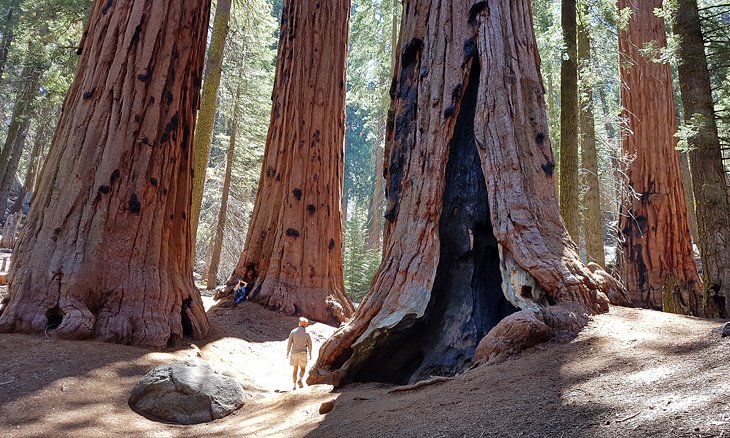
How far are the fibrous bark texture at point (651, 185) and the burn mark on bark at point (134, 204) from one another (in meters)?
7.82

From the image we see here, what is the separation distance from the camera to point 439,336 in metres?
4.23

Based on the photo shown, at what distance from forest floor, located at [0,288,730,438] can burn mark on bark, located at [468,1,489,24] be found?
3.05 m

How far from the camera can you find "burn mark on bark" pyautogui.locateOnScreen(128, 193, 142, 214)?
6234mm

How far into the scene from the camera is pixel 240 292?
9344mm

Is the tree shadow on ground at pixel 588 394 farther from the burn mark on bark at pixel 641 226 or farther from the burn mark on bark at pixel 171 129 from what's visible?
the burn mark on bark at pixel 641 226

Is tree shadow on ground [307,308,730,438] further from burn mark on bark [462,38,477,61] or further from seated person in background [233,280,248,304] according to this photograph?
seated person in background [233,280,248,304]

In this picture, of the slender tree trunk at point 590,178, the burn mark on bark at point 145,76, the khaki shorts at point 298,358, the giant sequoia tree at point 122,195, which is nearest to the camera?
the giant sequoia tree at point 122,195

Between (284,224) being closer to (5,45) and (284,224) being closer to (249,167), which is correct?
(249,167)

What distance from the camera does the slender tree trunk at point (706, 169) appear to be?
5.39 m

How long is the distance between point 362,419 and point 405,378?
1270 millimetres

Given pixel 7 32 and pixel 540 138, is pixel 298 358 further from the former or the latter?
pixel 7 32

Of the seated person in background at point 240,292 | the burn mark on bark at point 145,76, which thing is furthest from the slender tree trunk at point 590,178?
the burn mark on bark at point 145,76

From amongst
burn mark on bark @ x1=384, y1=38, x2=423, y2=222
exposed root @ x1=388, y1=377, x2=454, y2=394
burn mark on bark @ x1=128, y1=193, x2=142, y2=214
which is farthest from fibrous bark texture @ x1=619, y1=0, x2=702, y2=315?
burn mark on bark @ x1=128, y1=193, x2=142, y2=214

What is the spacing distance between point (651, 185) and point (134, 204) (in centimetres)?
927
